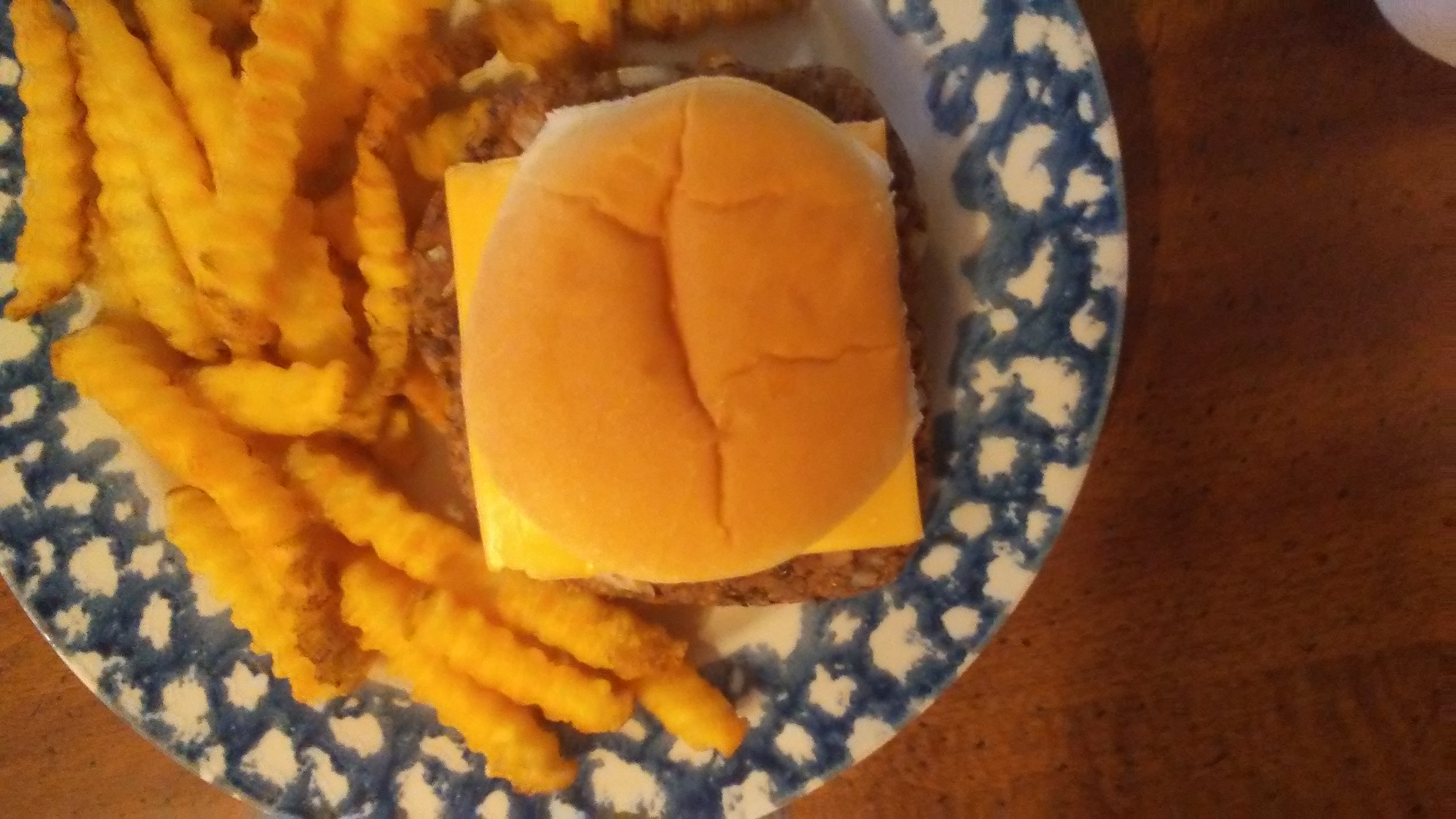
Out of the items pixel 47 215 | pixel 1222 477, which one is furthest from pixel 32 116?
pixel 1222 477

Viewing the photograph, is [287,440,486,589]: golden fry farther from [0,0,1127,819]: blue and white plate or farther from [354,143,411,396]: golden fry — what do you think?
[0,0,1127,819]: blue and white plate

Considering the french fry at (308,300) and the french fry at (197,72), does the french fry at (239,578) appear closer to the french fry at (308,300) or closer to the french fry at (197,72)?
the french fry at (308,300)

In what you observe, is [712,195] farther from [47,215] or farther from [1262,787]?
[1262,787]

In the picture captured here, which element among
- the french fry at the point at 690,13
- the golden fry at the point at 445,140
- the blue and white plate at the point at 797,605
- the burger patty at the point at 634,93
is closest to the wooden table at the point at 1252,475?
the blue and white plate at the point at 797,605

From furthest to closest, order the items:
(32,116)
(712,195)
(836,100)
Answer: (836,100), (32,116), (712,195)

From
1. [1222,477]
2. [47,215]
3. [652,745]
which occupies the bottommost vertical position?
[652,745]

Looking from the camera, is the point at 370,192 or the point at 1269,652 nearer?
the point at 370,192
